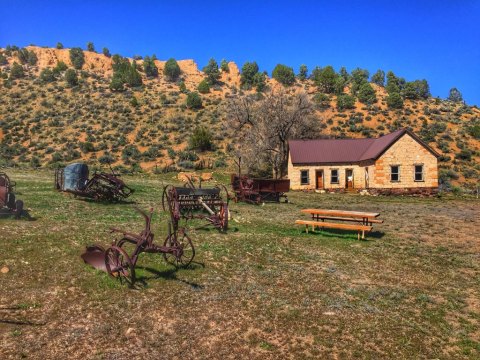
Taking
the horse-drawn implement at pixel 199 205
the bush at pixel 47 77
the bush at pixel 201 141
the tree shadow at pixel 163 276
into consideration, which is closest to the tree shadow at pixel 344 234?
the horse-drawn implement at pixel 199 205

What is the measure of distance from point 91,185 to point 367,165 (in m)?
22.9

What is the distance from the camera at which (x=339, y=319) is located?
7.83 m

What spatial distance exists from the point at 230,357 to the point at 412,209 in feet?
66.0

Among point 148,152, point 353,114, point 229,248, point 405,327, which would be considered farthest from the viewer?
point 353,114

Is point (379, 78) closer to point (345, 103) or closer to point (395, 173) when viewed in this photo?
point (345, 103)

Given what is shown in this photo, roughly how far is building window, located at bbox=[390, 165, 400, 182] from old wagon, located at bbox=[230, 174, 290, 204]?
491 inches

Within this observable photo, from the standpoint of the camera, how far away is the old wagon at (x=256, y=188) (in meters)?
23.1

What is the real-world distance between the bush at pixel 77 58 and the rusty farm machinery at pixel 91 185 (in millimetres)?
80821

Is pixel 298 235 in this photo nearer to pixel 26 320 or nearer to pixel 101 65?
pixel 26 320

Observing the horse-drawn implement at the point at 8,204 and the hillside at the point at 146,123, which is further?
the hillside at the point at 146,123

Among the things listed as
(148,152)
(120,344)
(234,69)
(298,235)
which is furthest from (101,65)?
(120,344)

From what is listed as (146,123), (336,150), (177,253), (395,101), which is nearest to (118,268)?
(177,253)

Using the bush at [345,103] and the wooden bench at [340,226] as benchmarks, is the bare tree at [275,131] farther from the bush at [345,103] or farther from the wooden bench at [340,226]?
the bush at [345,103]

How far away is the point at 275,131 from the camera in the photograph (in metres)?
41.7
